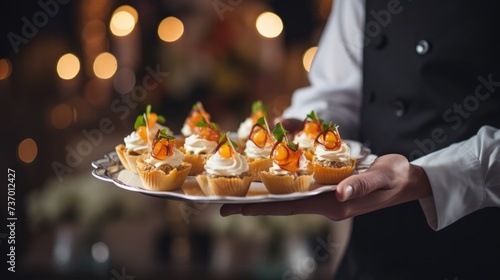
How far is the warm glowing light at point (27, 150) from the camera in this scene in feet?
9.84

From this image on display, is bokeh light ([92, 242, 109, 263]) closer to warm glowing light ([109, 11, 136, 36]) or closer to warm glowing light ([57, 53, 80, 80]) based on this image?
warm glowing light ([57, 53, 80, 80])

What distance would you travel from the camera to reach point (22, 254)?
303 cm

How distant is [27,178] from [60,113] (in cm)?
35

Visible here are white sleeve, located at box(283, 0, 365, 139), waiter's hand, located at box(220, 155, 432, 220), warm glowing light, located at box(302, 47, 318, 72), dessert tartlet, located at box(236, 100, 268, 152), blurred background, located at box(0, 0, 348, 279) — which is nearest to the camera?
waiter's hand, located at box(220, 155, 432, 220)

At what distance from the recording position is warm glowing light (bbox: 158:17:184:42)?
3.11 metres

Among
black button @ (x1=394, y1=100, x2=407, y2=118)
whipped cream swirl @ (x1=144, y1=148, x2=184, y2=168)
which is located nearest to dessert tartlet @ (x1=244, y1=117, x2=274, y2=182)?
whipped cream swirl @ (x1=144, y1=148, x2=184, y2=168)

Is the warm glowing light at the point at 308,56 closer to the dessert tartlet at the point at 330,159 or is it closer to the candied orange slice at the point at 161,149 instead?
the dessert tartlet at the point at 330,159

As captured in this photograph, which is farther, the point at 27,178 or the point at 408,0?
the point at 27,178

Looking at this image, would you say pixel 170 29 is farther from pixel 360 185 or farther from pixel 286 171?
pixel 360 185

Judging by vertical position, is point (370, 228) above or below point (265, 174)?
below

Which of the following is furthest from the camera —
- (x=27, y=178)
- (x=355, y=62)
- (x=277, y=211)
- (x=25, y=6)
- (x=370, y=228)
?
(x=27, y=178)

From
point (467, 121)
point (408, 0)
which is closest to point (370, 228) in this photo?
point (467, 121)

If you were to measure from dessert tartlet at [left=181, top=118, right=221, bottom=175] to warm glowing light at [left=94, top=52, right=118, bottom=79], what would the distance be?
138cm

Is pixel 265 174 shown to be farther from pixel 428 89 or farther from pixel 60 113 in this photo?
pixel 60 113
